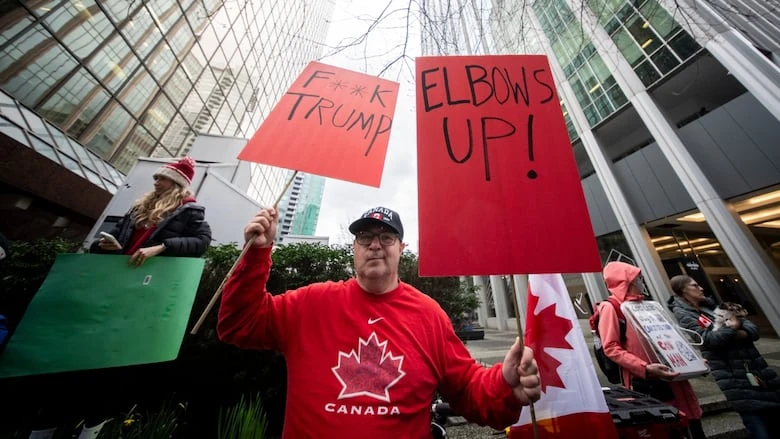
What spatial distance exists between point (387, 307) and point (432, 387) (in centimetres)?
42

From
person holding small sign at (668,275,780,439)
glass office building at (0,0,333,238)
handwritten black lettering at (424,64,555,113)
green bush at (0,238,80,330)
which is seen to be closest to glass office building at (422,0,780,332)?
handwritten black lettering at (424,64,555,113)

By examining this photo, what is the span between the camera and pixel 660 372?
206 cm

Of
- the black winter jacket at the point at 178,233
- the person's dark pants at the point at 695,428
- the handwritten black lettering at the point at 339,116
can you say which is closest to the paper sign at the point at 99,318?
the black winter jacket at the point at 178,233

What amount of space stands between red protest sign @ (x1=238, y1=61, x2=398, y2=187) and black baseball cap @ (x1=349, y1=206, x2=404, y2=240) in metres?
0.21

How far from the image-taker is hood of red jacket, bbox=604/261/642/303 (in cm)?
250

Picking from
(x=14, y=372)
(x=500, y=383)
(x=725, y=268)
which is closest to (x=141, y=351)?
(x=14, y=372)

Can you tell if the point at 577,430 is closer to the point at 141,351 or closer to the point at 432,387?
the point at 432,387

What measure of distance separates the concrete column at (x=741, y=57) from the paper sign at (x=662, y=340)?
23.2 feet

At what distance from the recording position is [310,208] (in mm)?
85750

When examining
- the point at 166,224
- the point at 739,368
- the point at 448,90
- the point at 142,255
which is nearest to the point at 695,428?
the point at 739,368

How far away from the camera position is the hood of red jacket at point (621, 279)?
8.19 ft

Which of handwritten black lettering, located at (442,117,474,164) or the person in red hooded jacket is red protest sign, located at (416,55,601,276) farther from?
the person in red hooded jacket

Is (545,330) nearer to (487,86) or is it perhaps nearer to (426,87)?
(487,86)

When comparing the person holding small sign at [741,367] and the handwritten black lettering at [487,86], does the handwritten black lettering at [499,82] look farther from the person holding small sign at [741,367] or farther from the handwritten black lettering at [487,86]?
the person holding small sign at [741,367]
